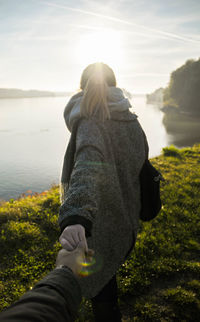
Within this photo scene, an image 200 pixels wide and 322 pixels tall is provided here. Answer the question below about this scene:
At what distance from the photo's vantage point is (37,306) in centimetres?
73

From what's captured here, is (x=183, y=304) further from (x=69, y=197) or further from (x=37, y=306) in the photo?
(x=37, y=306)

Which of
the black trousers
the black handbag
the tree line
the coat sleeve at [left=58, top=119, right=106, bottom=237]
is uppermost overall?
the tree line

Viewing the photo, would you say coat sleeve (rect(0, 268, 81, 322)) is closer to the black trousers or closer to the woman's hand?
the woman's hand

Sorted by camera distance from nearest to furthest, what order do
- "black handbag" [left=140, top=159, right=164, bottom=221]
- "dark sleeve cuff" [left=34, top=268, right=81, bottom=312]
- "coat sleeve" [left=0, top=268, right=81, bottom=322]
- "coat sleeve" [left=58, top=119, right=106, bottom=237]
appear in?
"coat sleeve" [left=0, top=268, right=81, bottom=322]
"dark sleeve cuff" [left=34, top=268, right=81, bottom=312]
"coat sleeve" [left=58, top=119, right=106, bottom=237]
"black handbag" [left=140, top=159, right=164, bottom=221]

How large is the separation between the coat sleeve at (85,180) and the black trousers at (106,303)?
1078 millimetres

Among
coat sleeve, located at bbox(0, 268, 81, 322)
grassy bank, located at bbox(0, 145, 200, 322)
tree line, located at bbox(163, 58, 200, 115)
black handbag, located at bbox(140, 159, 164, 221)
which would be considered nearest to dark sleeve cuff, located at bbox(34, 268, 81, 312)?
coat sleeve, located at bbox(0, 268, 81, 322)

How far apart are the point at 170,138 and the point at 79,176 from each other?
1302 inches

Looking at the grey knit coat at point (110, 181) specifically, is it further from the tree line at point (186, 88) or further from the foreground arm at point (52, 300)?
the tree line at point (186, 88)

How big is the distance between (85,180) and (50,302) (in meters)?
0.76

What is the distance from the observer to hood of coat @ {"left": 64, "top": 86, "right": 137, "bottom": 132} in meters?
1.87

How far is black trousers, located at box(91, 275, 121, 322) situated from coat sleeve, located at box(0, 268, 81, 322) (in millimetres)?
1259

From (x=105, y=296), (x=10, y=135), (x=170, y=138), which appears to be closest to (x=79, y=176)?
(x=105, y=296)

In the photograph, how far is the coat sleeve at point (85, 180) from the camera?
4.13 feet

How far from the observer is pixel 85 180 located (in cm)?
144
